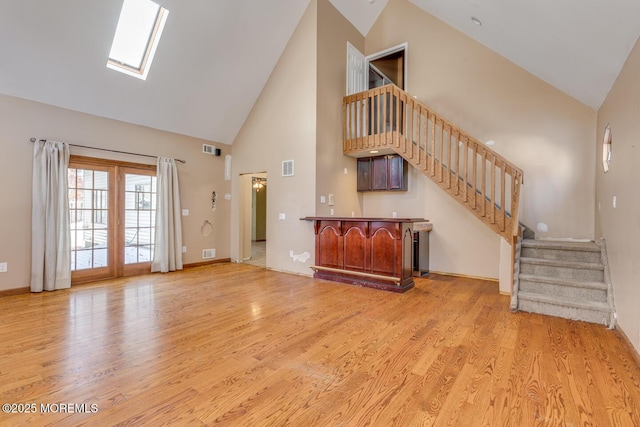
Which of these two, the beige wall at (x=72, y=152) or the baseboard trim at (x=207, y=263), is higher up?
the beige wall at (x=72, y=152)

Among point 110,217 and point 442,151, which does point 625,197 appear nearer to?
point 442,151

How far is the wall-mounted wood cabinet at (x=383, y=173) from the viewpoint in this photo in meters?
6.04

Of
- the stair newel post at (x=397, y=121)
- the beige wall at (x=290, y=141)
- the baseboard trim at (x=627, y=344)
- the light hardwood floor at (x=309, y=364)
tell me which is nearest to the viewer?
the light hardwood floor at (x=309, y=364)

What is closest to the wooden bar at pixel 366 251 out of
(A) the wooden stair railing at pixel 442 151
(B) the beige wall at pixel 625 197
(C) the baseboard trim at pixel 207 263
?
(A) the wooden stair railing at pixel 442 151

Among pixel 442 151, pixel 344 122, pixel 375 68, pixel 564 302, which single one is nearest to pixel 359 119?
pixel 344 122

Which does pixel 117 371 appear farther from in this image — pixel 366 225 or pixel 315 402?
pixel 366 225

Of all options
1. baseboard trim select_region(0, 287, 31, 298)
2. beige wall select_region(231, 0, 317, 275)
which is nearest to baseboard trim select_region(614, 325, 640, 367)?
beige wall select_region(231, 0, 317, 275)

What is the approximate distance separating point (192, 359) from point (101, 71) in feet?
15.1

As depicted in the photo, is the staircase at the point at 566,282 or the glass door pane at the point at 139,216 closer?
the staircase at the point at 566,282

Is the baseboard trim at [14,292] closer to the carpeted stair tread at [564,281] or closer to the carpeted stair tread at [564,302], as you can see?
the carpeted stair tread at [564,302]

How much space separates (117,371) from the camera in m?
2.28

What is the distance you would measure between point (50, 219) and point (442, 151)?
6.15 meters

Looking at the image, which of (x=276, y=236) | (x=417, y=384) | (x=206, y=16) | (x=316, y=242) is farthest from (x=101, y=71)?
(x=417, y=384)

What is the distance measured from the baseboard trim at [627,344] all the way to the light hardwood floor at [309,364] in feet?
0.21
